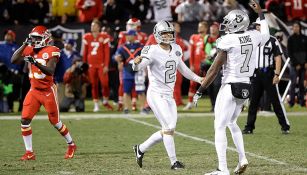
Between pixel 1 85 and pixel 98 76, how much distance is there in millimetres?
2239

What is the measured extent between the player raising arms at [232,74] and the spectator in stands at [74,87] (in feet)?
33.4

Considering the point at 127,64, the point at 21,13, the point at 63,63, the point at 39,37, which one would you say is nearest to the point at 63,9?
the point at 21,13

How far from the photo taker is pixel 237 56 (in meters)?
9.88

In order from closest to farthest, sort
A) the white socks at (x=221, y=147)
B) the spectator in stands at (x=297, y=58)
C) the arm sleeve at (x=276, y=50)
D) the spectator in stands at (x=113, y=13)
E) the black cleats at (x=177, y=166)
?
1. the white socks at (x=221, y=147)
2. the black cleats at (x=177, y=166)
3. the arm sleeve at (x=276, y=50)
4. the spectator in stands at (x=297, y=58)
5. the spectator in stands at (x=113, y=13)

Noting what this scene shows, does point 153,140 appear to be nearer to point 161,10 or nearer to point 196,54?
point 196,54

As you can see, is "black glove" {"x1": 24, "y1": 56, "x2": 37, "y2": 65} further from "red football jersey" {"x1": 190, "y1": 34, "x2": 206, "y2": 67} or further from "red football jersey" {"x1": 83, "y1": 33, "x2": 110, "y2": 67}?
"red football jersey" {"x1": 190, "y1": 34, "x2": 206, "y2": 67}

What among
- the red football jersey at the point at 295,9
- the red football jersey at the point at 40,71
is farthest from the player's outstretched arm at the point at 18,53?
the red football jersey at the point at 295,9

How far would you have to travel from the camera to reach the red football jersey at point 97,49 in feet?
66.1

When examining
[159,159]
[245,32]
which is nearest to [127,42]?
[159,159]

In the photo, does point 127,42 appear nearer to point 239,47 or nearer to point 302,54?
point 302,54

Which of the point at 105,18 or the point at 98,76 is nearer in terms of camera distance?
the point at 98,76

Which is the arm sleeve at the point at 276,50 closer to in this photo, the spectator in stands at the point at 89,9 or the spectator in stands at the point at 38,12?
the spectator in stands at the point at 89,9

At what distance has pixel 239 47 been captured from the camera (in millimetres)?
9891

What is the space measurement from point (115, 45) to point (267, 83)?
750cm
